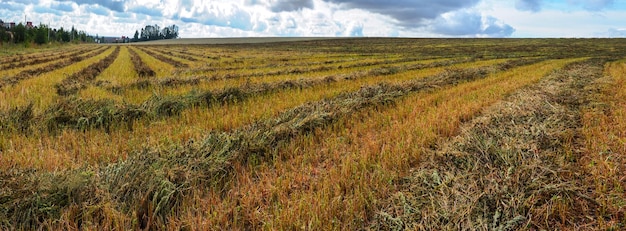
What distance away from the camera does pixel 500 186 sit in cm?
312

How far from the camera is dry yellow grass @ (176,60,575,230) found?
2.65 m

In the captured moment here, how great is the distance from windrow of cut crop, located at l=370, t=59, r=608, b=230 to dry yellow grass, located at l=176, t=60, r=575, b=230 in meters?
0.25

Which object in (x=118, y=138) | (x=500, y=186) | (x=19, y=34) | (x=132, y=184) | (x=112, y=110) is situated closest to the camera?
(x=132, y=184)

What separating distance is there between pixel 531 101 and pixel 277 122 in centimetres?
517

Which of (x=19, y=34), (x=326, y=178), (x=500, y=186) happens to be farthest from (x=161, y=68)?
(x=19, y=34)

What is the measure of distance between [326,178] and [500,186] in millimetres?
1567

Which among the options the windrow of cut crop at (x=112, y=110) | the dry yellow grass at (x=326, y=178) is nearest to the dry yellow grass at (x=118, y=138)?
the windrow of cut crop at (x=112, y=110)

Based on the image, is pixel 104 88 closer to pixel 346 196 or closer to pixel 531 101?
pixel 346 196

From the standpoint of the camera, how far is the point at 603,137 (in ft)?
14.9

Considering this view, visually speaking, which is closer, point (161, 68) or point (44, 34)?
point (161, 68)

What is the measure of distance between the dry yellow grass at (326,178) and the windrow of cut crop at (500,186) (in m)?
Answer: 0.25

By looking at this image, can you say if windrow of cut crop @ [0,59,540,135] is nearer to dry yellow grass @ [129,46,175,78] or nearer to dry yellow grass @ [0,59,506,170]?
dry yellow grass @ [0,59,506,170]

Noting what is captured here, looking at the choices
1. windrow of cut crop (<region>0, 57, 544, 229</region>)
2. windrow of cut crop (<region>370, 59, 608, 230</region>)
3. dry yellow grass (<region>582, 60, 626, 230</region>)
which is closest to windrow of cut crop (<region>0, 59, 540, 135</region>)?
windrow of cut crop (<region>0, 57, 544, 229</region>)

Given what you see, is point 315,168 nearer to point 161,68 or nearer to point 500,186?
point 500,186
